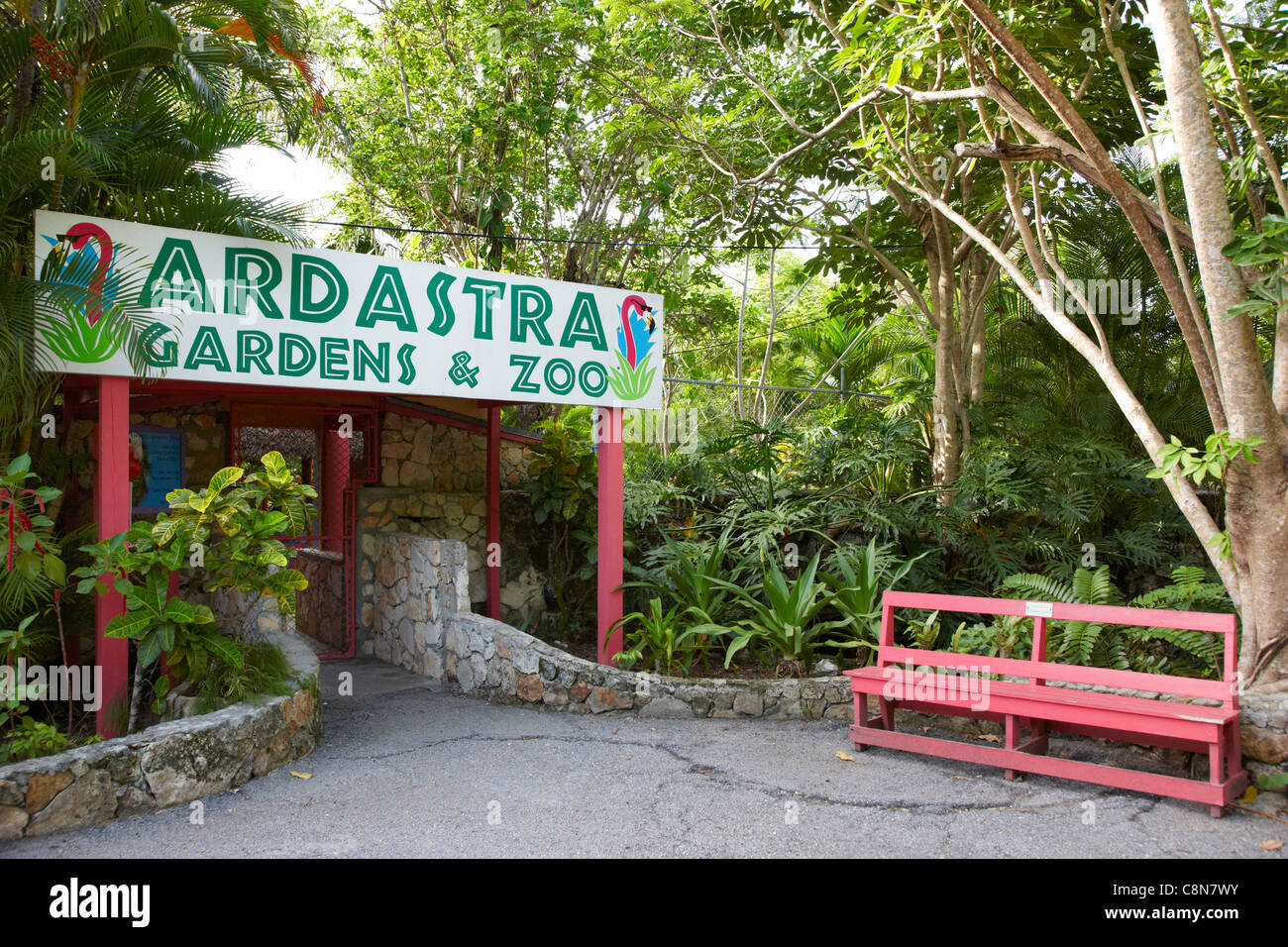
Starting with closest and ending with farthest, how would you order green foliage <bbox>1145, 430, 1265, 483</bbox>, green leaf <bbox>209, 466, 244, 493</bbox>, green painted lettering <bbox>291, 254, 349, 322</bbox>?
1. green foliage <bbox>1145, 430, 1265, 483</bbox>
2. green leaf <bbox>209, 466, 244, 493</bbox>
3. green painted lettering <bbox>291, 254, 349, 322</bbox>

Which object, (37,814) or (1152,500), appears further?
(1152,500)

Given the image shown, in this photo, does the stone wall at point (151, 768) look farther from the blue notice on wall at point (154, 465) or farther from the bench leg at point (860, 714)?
the blue notice on wall at point (154, 465)

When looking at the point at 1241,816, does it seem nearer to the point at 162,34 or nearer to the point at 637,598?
the point at 637,598

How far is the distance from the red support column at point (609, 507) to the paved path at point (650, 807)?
1.48 metres

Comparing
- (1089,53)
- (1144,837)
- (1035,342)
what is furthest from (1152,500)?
(1144,837)

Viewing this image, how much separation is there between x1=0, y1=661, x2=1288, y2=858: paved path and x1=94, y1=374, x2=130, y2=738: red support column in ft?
3.70

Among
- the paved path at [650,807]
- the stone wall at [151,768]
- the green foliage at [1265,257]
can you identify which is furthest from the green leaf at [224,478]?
the green foliage at [1265,257]

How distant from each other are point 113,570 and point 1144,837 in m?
5.39

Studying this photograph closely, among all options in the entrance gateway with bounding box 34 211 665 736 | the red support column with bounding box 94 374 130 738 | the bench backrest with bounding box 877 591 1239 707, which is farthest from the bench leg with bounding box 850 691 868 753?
the red support column with bounding box 94 374 130 738

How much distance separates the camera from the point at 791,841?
168 inches

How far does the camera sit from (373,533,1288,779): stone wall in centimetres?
662

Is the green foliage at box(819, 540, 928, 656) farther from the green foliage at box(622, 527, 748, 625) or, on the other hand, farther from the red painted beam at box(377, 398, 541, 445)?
the red painted beam at box(377, 398, 541, 445)

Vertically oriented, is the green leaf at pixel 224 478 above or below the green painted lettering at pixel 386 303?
below

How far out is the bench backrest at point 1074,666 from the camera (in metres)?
4.57
